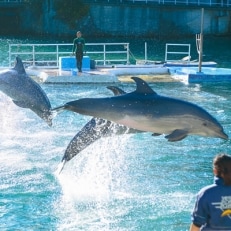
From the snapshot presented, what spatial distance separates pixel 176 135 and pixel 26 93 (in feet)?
9.22

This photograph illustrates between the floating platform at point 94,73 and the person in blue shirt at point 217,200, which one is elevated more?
the person in blue shirt at point 217,200

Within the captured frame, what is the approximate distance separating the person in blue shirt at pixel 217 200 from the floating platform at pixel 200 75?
21.5m

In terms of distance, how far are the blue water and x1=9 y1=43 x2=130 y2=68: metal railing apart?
1119 cm

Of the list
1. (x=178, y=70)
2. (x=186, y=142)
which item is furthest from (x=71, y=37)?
(x=186, y=142)

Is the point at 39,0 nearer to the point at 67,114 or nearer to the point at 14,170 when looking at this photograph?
the point at 67,114

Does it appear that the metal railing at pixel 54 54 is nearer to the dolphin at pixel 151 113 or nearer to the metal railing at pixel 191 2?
the metal railing at pixel 191 2

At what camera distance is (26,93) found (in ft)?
36.7

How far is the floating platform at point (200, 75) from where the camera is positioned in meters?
27.7

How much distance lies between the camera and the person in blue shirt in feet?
19.9

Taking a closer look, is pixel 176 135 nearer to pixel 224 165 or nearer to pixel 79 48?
pixel 224 165

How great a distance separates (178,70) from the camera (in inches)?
1161

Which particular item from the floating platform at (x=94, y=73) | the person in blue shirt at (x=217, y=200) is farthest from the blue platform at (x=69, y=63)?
the person in blue shirt at (x=217, y=200)

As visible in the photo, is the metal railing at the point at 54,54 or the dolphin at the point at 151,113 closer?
the dolphin at the point at 151,113

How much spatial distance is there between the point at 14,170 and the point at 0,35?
160ft
